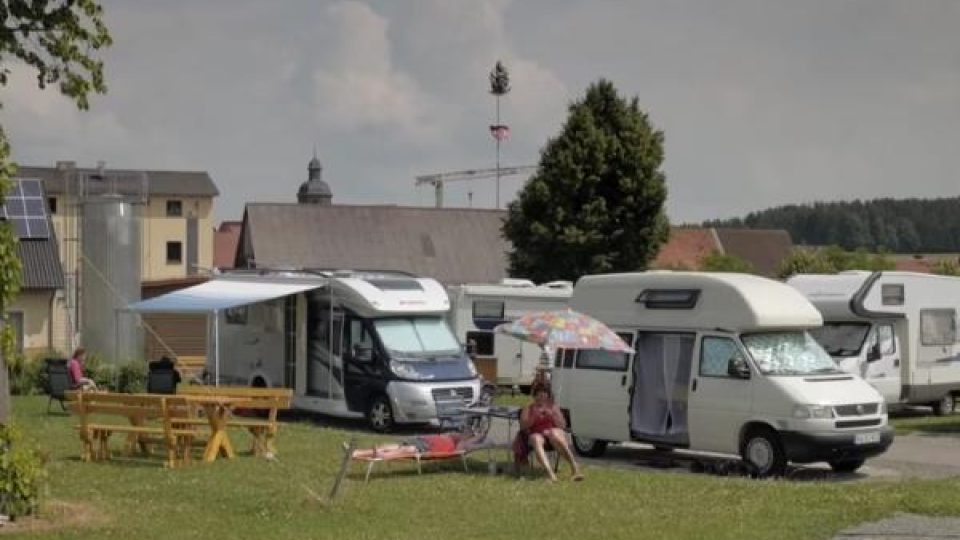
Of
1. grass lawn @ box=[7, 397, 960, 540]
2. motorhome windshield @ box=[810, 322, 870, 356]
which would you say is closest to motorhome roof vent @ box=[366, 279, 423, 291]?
grass lawn @ box=[7, 397, 960, 540]

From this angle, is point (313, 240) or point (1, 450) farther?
point (313, 240)

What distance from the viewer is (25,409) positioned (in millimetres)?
25719

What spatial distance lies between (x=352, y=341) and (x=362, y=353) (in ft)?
1.18

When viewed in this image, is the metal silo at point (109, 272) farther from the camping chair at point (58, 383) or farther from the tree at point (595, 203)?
the tree at point (595, 203)

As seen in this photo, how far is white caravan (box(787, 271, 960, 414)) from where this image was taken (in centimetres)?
2436

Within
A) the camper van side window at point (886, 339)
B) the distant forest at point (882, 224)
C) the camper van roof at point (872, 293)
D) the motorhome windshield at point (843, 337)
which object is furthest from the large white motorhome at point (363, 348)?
the distant forest at point (882, 224)

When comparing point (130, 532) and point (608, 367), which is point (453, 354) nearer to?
point (608, 367)

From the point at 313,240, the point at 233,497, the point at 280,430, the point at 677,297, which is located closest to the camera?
the point at 233,497

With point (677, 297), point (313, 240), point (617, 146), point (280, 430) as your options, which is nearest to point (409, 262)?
point (313, 240)

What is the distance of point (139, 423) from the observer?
1678 cm

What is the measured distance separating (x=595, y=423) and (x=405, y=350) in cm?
535

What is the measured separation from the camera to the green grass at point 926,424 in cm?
2195

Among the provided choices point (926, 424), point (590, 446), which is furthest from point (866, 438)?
point (926, 424)

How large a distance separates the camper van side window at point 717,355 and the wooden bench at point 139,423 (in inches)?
250
